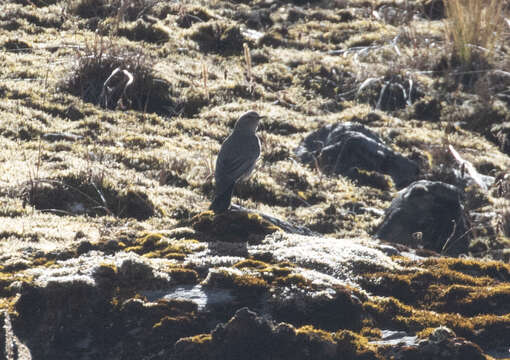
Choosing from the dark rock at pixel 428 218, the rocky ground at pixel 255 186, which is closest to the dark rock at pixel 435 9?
the rocky ground at pixel 255 186

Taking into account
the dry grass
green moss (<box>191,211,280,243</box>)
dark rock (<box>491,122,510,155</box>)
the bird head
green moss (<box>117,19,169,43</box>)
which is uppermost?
the dry grass

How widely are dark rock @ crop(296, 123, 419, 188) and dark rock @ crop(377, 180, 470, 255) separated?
1.81 m

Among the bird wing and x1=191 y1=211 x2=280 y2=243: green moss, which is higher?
the bird wing

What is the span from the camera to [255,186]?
31.0 ft

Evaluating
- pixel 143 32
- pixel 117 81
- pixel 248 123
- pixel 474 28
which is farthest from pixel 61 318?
pixel 474 28

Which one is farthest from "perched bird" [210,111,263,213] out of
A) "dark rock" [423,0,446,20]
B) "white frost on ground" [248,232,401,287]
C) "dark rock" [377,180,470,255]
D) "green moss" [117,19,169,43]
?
"dark rock" [423,0,446,20]

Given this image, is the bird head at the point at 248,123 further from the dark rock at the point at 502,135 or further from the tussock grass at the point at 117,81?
the dark rock at the point at 502,135

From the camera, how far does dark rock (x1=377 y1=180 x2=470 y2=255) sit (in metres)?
8.61

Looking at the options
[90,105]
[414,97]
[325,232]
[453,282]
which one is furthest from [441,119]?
[453,282]

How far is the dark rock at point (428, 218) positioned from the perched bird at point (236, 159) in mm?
2252

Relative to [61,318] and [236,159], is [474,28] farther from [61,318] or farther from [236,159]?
[61,318]

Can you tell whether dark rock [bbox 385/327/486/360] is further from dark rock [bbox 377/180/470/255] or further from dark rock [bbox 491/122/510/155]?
dark rock [bbox 491/122/510/155]

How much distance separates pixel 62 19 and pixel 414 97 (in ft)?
25.1

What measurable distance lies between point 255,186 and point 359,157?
7.13ft
